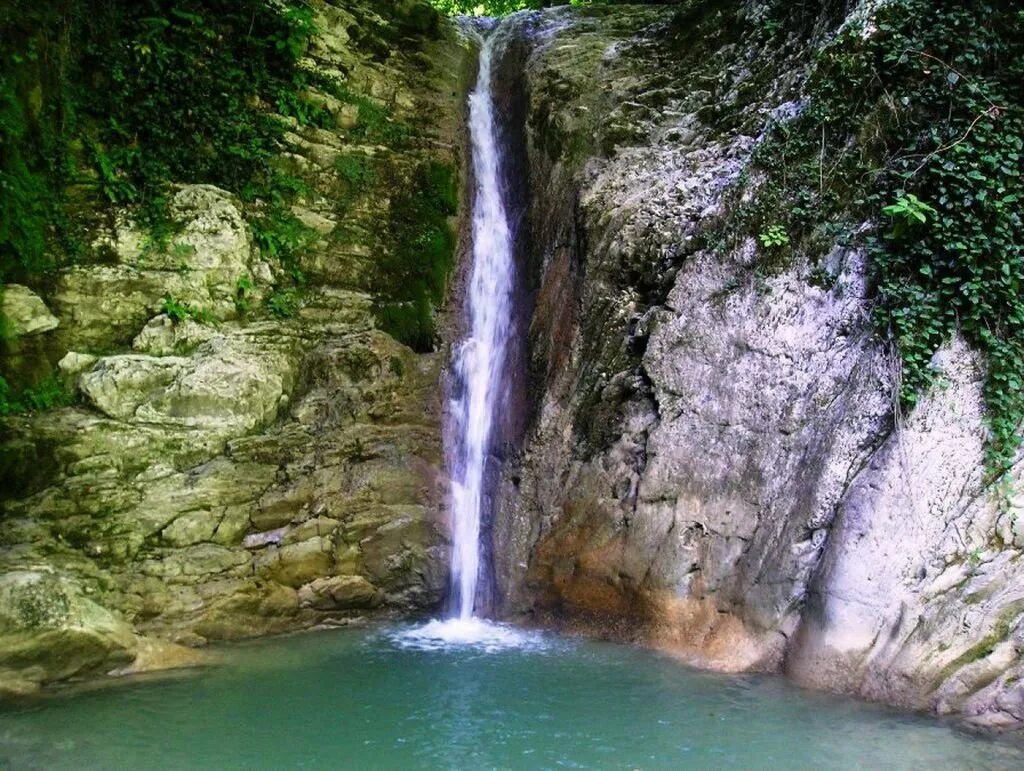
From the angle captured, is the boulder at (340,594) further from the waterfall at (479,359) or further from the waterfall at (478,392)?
the waterfall at (479,359)

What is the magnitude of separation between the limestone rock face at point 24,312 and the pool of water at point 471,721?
360cm

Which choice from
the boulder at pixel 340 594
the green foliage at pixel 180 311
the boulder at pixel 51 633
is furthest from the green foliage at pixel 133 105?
the boulder at pixel 340 594

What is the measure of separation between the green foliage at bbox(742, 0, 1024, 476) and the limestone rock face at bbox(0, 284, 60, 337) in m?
7.48

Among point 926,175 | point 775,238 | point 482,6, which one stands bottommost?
point 775,238

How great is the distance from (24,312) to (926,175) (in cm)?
898

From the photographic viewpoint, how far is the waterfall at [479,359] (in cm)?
911

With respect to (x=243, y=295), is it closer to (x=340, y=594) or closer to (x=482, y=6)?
(x=340, y=594)

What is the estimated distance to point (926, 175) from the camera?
23.0ft

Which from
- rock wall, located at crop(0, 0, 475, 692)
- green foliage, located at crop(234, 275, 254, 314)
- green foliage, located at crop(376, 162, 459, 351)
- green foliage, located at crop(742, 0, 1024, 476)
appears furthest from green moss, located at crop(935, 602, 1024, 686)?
green foliage, located at crop(234, 275, 254, 314)

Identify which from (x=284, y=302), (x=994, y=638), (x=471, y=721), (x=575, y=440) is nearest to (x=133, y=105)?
(x=284, y=302)

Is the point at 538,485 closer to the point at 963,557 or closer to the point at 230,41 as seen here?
the point at 963,557

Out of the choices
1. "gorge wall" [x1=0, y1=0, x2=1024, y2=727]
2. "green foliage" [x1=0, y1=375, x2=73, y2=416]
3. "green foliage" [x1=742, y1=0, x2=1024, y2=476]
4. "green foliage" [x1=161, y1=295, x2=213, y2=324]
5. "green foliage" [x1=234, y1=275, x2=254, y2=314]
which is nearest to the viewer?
"gorge wall" [x1=0, y1=0, x2=1024, y2=727]

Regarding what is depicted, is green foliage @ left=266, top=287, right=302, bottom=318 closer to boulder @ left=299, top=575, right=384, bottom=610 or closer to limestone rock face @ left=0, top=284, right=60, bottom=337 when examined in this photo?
limestone rock face @ left=0, top=284, right=60, bottom=337

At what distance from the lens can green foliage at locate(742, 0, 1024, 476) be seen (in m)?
6.51
